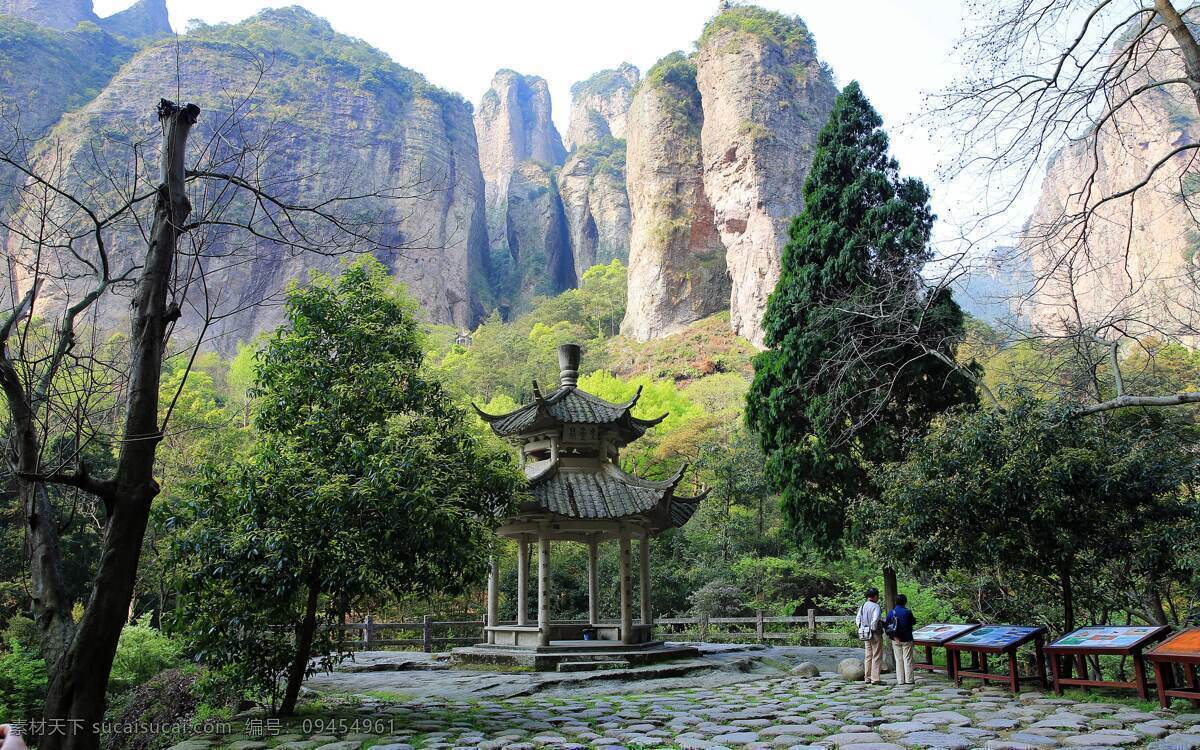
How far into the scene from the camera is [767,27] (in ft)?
157

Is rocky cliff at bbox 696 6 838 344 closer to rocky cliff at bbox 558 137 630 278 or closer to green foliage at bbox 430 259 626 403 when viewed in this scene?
green foliage at bbox 430 259 626 403

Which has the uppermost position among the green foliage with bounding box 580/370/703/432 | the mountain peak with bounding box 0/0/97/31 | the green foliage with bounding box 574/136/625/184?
the mountain peak with bounding box 0/0/97/31

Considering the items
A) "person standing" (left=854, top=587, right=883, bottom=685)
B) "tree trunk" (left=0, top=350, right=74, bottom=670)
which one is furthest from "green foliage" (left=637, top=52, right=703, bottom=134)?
"tree trunk" (left=0, top=350, right=74, bottom=670)

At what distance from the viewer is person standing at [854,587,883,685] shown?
8.46 meters

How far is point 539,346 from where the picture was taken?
40.5 meters

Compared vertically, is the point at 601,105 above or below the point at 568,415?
above

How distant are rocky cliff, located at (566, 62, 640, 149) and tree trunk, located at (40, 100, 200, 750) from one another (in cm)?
8041

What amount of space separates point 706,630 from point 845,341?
8.01 m

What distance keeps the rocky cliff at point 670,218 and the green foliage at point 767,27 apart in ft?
12.2

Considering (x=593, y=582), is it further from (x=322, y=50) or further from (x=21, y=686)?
(x=322, y=50)

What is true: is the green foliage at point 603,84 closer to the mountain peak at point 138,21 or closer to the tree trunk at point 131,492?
the mountain peak at point 138,21

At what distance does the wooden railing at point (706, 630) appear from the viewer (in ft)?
47.4

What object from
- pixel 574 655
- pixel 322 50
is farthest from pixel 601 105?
pixel 574 655

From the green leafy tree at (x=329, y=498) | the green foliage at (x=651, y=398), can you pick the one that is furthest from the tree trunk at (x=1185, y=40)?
the green foliage at (x=651, y=398)
